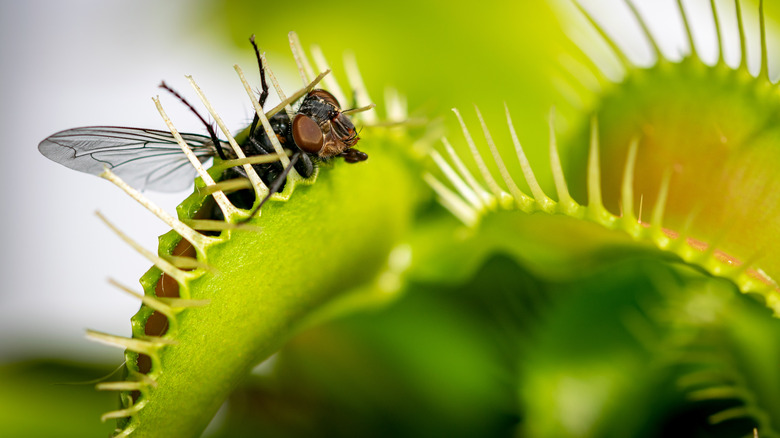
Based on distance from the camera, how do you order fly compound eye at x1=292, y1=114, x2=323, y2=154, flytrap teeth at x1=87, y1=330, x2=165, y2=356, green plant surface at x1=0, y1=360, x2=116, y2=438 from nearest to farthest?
flytrap teeth at x1=87, y1=330, x2=165, y2=356
fly compound eye at x1=292, y1=114, x2=323, y2=154
green plant surface at x1=0, y1=360, x2=116, y2=438

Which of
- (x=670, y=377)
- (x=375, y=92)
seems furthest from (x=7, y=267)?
(x=670, y=377)

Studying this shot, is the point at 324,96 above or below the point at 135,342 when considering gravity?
above

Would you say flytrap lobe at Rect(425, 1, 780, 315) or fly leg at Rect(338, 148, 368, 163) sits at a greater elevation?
fly leg at Rect(338, 148, 368, 163)

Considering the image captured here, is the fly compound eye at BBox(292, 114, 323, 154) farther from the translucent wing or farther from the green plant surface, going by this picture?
the green plant surface

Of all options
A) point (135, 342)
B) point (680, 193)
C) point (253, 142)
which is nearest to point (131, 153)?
point (253, 142)

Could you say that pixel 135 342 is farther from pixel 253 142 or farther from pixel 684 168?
pixel 684 168

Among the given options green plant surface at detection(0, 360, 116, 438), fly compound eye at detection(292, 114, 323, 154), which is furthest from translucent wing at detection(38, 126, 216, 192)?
green plant surface at detection(0, 360, 116, 438)
